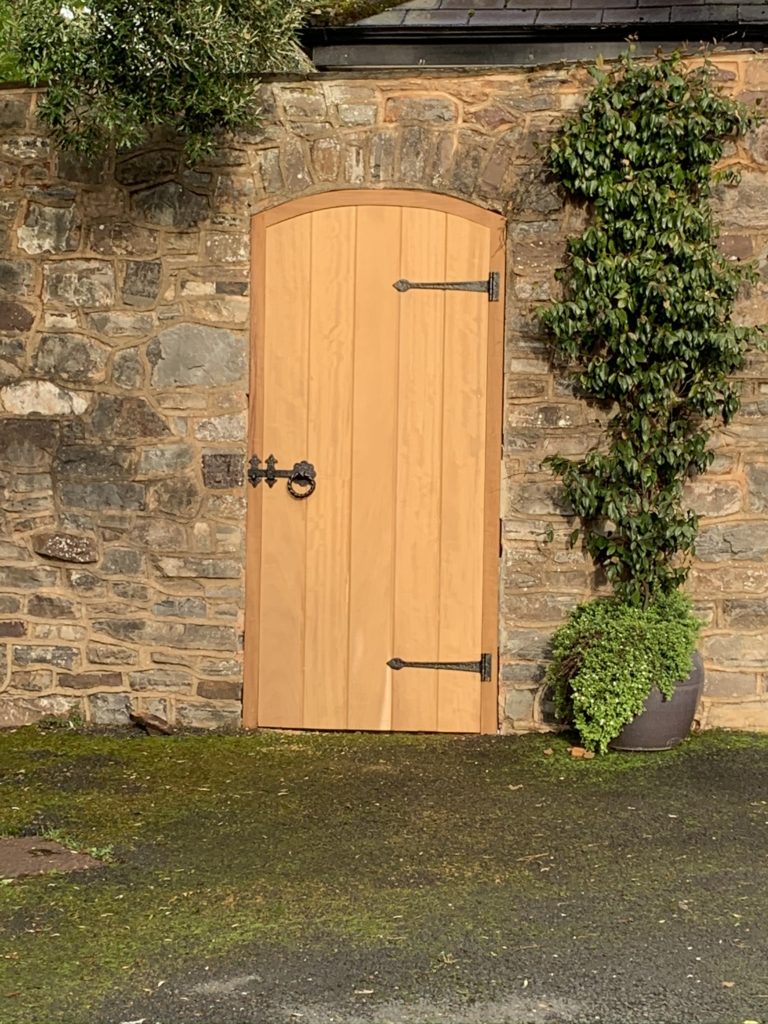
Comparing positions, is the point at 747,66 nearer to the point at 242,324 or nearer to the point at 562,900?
the point at 242,324

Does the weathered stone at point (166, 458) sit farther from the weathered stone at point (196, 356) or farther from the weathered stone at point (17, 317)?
the weathered stone at point (17, 317)

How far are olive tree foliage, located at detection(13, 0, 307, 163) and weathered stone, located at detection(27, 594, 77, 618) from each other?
6.64 ft

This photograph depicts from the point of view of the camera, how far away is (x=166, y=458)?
633 centimetres

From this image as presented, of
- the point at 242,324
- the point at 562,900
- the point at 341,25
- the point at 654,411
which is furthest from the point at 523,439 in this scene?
the point at 341,25

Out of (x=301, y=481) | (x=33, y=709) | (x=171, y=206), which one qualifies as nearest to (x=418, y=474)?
(x=301, y=481)

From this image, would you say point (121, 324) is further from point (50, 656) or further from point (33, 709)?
point (33, 709)

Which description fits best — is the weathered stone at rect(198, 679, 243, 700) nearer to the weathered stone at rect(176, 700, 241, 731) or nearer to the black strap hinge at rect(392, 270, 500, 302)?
the weathered stone at rect(176, 700, 241, 731)

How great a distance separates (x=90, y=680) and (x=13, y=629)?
0.43 metres

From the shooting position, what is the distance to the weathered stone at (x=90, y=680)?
6.42 metres

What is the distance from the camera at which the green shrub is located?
573 cm

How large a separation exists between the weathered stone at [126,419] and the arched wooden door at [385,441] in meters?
0.46

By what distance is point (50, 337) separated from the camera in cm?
640

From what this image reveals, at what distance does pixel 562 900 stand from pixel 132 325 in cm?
339

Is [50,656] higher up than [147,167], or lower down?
lower down
